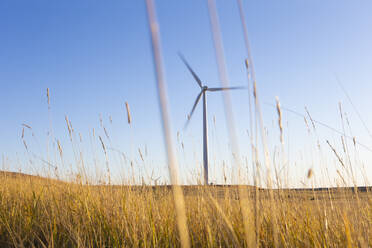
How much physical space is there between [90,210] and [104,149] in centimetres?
102

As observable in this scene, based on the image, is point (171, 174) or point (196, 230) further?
point (196, 230)

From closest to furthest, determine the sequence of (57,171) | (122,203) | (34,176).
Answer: (122,203) < (57,171) < (34,176)

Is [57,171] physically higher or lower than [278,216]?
higher

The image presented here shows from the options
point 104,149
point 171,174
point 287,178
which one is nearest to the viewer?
point 171,174

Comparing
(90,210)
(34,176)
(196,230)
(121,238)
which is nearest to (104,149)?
(90,210)

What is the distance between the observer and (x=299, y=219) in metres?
2.62

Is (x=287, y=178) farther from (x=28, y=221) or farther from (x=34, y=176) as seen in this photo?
(x=34, y=176)

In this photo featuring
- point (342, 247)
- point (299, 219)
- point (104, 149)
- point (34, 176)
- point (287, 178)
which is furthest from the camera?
point (34, 176)

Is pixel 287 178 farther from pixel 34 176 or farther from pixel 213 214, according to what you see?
pixel 34 176

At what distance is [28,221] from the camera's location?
327 centimetres

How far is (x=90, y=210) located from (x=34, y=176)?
3411 millimetres

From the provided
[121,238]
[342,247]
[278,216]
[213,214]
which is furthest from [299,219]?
[121,238]

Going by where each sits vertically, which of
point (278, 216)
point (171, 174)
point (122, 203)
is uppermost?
point (171, 174)

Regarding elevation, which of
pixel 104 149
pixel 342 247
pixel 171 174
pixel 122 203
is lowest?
pixel 342 247
